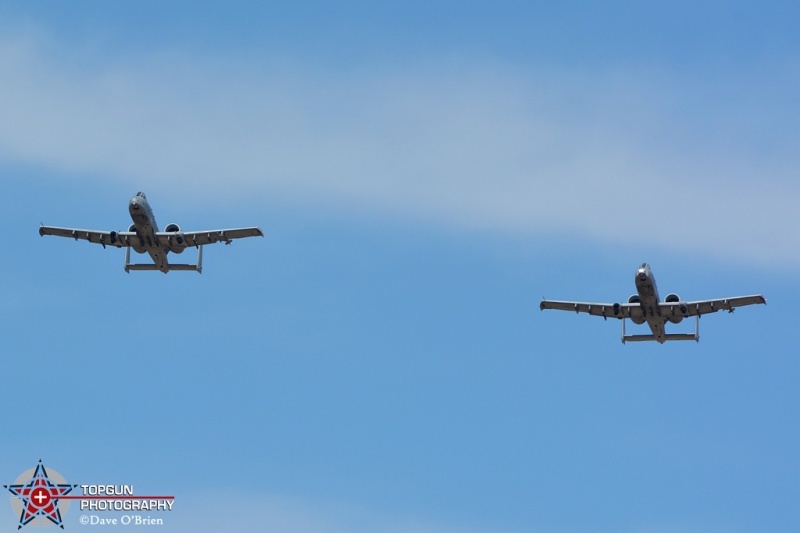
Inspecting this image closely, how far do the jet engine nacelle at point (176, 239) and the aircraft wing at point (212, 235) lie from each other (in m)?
0.19

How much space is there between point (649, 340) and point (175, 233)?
41.9m

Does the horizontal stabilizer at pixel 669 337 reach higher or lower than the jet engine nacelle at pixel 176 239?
Answer: lower

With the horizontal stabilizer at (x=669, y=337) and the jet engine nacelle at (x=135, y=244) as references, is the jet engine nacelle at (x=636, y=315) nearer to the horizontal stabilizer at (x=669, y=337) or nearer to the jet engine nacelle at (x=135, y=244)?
the horizontal stabilizer at (x=669, y=337)

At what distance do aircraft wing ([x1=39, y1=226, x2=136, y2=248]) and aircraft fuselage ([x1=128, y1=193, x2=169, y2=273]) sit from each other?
1247 millimetres

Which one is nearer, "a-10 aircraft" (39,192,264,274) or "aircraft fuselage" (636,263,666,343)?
"aircraft fuselage" (636,263,666,343)

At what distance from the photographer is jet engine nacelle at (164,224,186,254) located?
154 metres

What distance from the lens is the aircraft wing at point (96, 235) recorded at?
154 m

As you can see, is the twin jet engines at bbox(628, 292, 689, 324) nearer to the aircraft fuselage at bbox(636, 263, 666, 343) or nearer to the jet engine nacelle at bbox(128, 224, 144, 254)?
the aircraft fuselage at bbox(636, 263, 666, 343)

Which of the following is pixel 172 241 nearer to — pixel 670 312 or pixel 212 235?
pixel 212 235

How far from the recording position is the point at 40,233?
16050 cm

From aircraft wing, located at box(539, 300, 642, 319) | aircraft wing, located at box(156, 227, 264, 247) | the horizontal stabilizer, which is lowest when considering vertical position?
the horizontal stabilizer

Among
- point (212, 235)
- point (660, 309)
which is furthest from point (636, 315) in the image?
point (212, 235)

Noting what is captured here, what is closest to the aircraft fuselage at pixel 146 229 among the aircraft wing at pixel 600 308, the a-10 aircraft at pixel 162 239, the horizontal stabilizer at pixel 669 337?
the a-10 aircraft at pixel 162 239

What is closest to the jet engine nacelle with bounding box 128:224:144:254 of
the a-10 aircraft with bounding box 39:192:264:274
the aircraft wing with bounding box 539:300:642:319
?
the a-10 aircraft with bounding box 39:192:264:274
